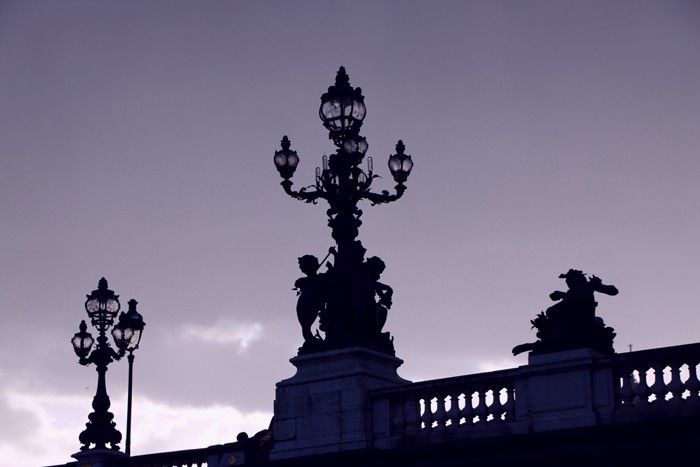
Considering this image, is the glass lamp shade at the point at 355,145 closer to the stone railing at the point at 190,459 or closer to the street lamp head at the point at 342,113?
the street lamp head at the point at 342,113

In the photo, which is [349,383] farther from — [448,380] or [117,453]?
[117,453]

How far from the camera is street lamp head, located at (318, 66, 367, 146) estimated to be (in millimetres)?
32312

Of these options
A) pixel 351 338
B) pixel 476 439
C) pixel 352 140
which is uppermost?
pixel 352 140

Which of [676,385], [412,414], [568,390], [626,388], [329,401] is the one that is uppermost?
[329,401]

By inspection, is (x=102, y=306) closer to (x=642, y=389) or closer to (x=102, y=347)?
(x=102, y=347)

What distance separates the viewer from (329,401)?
31609 millimetres

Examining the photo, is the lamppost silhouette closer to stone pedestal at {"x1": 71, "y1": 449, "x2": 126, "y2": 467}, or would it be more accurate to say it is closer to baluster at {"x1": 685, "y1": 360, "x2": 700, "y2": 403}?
stone pedestal at {"x1": 71, "y1": 449, "x2": 126, "y2": 467}

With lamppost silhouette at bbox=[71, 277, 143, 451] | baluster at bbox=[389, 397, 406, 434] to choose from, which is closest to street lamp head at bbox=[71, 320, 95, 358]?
lamppost silhouette at bbox=[71, 277, 143, 451]

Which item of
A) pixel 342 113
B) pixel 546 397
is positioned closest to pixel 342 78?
pixel 342 113

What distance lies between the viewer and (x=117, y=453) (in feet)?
118

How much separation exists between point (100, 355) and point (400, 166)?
7.74 metres

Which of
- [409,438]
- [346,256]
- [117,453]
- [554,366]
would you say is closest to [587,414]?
[554,366]

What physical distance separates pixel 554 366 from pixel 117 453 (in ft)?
33.6

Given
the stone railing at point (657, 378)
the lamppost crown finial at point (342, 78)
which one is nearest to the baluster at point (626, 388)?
the stone railing at point (657, 378)
